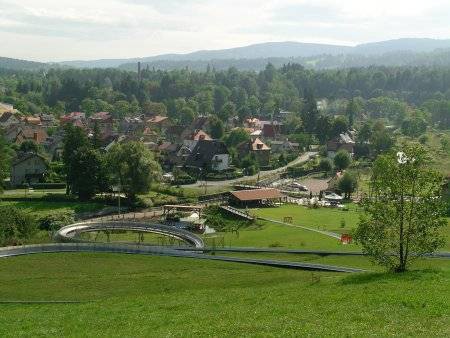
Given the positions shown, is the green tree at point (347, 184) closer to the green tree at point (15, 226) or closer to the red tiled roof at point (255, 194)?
the red tiled roof at point (255, 194)

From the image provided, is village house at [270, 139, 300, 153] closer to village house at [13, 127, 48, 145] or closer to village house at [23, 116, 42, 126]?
village house at [13, 127, 48, 145]

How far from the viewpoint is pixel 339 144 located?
101 m

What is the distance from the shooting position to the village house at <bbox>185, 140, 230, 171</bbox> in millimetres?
83875

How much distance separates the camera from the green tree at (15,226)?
A: 42575 mm

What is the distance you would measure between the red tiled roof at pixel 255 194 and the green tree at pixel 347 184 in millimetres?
8683

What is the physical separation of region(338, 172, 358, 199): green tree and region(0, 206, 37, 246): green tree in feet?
124

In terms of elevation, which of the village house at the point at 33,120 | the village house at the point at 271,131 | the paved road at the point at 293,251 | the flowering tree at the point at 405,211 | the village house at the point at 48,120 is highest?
the flowering tree at the point at 405,211

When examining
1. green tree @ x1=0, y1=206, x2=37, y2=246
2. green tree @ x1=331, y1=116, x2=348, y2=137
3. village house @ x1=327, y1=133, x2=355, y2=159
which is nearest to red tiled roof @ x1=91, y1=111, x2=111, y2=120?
green tree @ x1=331, y1=116, x2=348, y2=137

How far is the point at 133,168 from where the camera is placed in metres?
62.7

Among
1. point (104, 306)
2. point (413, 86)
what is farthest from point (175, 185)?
point (413, 86)

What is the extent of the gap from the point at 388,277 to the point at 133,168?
41.0 metres

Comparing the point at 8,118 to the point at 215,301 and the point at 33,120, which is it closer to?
the point at 33,120

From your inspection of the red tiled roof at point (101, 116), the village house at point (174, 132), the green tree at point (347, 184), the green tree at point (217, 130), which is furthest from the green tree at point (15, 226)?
the red tiled roof at point (101, 116)

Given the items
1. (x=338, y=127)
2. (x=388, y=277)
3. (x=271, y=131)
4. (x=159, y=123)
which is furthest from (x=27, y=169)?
(x=271, y=131)
